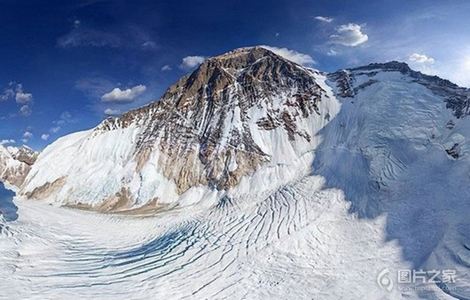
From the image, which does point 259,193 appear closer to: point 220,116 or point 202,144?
point 202,144

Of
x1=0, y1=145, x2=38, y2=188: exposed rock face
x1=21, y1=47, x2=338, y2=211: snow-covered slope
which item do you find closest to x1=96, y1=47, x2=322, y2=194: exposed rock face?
x1=21, y1=47, x2=338, y2=211: snow-covered slope

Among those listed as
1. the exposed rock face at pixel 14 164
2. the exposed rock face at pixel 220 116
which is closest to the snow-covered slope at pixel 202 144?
the exposed rock face at pixel 220 116

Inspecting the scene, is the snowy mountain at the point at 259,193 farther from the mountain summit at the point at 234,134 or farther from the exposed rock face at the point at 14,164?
the exposed rock face at the point at 14,164

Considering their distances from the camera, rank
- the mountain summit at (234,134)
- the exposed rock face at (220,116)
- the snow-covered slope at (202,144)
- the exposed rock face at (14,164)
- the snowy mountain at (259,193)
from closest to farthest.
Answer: the snowy mountain at (259,193), the mountain summit at (234,134), the snow-covered slope at (202,144), the exposed rock face at (220,116), the exposed rock face at (14,164)

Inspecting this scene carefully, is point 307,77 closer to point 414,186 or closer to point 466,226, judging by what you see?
point 414,186

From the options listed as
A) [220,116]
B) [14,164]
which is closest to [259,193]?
[220,116]

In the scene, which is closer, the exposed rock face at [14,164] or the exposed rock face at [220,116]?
the exposed rock face at [220,116]

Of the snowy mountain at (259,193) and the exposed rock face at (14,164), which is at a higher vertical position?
the exposed rock face at (14,164)
